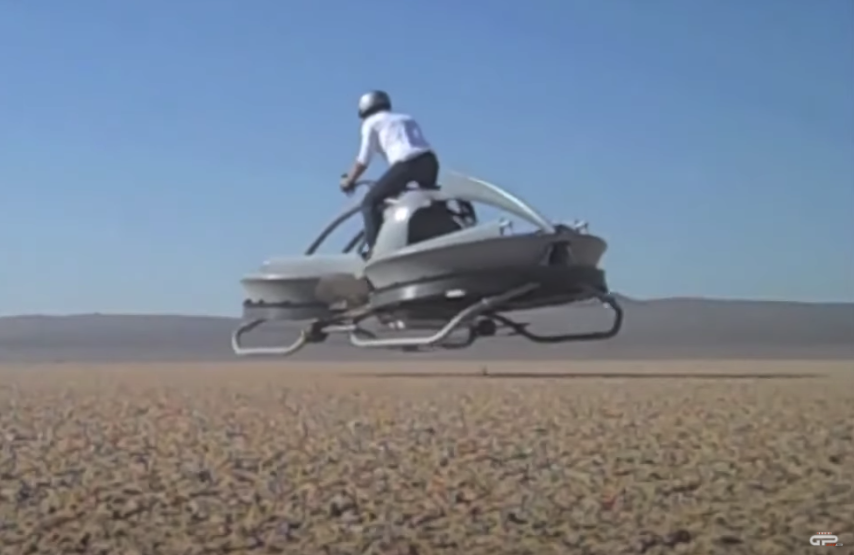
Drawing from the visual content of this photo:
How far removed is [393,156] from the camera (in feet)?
34.6

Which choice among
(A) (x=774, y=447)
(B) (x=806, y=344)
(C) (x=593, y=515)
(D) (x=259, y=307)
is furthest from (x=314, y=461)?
(B) (x=806, y=344)

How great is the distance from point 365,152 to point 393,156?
43cm

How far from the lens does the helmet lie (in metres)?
10.9

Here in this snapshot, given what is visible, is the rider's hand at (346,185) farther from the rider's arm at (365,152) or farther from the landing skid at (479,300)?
A: the landing skid at (479,300)

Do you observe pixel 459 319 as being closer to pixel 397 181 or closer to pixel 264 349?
pixel 397 181

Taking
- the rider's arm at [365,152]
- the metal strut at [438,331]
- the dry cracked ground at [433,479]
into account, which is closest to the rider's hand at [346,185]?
the rider's arm at [365,152]

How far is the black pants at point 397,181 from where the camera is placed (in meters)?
10.4

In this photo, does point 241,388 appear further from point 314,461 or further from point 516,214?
point 314,461

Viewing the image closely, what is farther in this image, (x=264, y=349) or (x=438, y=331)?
(x=264, y=349)

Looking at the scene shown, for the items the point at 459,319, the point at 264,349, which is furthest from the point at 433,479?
the point at 264,349

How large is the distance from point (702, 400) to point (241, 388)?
3.54 m

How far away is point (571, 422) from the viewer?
615 centimetres

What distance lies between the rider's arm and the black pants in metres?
0.43

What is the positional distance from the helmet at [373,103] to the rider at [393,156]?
0.02m
